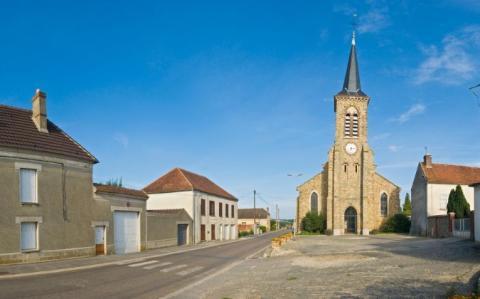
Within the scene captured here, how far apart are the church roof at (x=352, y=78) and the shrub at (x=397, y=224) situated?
14.5 m

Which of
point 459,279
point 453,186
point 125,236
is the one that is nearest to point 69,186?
point 125,236

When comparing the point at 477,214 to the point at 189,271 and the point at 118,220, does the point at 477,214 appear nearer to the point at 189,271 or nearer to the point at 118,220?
the point at 189,271

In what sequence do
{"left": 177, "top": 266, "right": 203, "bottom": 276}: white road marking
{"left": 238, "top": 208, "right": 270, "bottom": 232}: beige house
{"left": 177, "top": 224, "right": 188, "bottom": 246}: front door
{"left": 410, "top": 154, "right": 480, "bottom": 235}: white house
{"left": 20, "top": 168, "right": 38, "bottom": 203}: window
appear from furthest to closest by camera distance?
{"left": 238, "top": 208, "right": 270, "bottom": 232}: beige house
{"left": 410, "top": 154, "right": 480, "bottom": 235}: white house
{"left": 177, "top": 224, "right": 188, "bottom": 246}: front door
{"left": 20, "top": 168, "right": 38, "bottom": 203}: window
{"left": 177, "top": 266, "right": 203, "bottom": 276}: white road marking

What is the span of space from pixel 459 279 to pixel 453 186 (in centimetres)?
3205

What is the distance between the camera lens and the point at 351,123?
48.6 meters

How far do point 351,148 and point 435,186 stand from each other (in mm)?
11078

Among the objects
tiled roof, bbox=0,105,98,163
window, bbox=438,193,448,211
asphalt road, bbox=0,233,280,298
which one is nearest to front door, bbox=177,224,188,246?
tiled roof, bbox=0,105,98,163

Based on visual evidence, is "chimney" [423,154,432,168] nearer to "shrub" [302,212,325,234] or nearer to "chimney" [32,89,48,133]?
"shrub" [302,212,325,234]

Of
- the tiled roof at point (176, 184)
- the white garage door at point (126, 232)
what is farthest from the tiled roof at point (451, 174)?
the white garage door at point (126, 232)

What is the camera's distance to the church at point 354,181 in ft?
153

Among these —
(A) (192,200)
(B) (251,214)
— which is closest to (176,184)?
(A) (192,200)

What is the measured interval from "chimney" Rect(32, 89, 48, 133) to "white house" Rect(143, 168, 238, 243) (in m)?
17.0

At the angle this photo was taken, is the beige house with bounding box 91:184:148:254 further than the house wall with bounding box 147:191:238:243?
No

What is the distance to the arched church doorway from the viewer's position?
47531mm
